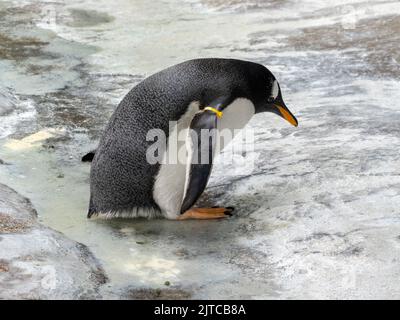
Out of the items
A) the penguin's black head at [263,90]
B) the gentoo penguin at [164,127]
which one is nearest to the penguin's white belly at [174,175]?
the gentoo penguin at [164,127]

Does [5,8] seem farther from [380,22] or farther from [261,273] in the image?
[261,273]

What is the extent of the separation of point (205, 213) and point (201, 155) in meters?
0.37

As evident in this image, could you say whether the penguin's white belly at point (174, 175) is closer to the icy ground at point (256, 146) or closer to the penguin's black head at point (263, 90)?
the icy ground at point (256, 146)

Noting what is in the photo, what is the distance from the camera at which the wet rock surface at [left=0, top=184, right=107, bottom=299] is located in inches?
112

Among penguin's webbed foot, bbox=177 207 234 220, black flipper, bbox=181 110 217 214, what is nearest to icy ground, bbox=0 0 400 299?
penguin's webbed foot, bbox=177 207 234 220

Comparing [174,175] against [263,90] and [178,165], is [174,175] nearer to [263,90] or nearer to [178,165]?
[178,165]

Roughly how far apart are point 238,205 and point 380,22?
3381 mm

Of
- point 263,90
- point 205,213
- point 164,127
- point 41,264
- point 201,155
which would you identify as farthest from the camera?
point 263,90

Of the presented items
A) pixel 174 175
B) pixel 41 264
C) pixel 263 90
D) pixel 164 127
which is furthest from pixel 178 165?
pixel 41 264

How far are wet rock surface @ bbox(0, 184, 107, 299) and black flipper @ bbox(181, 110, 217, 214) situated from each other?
0.50 metres

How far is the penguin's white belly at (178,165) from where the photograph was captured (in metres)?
3.57

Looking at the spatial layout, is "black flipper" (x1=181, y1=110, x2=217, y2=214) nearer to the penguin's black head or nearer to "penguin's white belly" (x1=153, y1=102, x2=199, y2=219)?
"penguin's white belly" (x1=153, y1=102, x2=199, y2=219)

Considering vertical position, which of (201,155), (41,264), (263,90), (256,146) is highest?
(263,90)

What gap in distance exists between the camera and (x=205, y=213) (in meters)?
3.69
